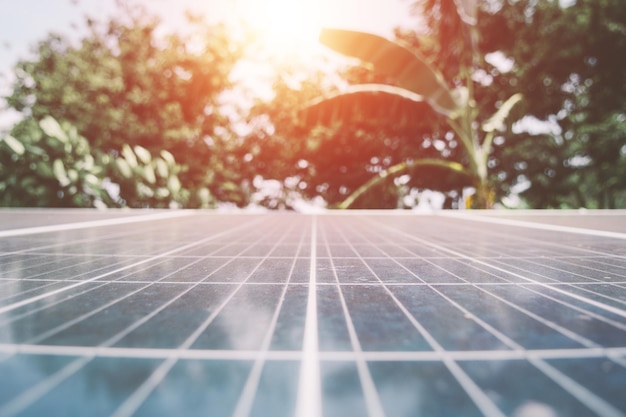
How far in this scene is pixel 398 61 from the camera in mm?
10805

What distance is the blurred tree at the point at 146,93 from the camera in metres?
17.8

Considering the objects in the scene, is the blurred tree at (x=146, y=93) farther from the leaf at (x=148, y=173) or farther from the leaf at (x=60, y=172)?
the leaf at (x=60, y=172)

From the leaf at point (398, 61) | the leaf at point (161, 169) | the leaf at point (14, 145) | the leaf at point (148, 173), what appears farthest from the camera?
the leaf at point (161, 169)

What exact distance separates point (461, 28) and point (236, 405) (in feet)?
40.4

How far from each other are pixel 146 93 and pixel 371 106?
1220 centimetres

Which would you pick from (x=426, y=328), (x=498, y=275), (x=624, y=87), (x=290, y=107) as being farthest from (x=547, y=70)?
(x=426, y=328)

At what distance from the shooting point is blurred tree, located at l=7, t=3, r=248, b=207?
58.2ft

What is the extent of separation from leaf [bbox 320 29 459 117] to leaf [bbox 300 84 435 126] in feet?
1.77

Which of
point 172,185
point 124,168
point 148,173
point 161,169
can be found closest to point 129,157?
point 124,168

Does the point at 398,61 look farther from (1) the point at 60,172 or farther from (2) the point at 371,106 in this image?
(1) the point at 60,172

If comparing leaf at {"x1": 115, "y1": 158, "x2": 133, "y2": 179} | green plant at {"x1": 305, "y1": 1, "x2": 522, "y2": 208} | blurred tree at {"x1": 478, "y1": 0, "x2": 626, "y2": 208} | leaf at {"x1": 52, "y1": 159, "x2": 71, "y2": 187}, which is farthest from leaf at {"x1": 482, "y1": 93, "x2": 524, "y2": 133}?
leaf at {"x1": 52, "y1": 159, "x2": 71, "y2": 187}

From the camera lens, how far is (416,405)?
40.7 inches

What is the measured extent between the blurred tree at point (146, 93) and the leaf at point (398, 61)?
8.11 metres

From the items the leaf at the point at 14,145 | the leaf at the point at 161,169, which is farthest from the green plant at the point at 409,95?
the leaf at the point at 14,145
